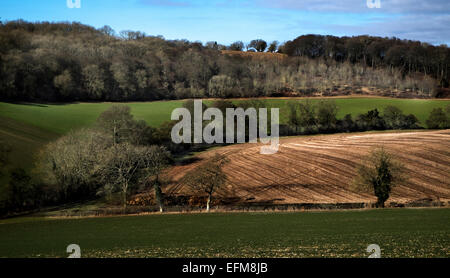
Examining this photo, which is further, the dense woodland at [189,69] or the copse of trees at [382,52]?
the copse of trees at [382,52]

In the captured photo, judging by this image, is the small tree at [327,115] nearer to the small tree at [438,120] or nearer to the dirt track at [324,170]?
the dirt track at [324,170]

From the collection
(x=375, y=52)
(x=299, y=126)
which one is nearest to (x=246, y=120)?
(x=299, y=126)

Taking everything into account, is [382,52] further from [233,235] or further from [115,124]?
[233,235]

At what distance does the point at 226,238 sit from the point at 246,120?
68.9 metres

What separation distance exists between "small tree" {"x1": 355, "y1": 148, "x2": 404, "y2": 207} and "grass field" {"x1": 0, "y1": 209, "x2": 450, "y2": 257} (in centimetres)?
731

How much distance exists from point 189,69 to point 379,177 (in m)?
99.5

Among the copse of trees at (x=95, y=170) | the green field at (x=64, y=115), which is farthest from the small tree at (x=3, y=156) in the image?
the copse of trees at (x=95, y=170)

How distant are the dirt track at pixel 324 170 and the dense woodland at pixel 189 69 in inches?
2029

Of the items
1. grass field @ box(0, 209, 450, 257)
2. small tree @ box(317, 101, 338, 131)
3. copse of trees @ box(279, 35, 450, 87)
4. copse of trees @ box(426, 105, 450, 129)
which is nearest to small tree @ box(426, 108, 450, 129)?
copse of trees @ box(426, 105, 450, 129)

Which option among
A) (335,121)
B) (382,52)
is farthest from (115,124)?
(382,52)

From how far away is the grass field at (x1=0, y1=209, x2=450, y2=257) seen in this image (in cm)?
1852

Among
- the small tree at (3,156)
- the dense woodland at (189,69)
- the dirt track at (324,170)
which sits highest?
the dense woodland at (189,69)

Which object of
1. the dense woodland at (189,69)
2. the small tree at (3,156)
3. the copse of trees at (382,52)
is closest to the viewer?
the small tree at (3,156)

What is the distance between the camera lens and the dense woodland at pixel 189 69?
106625 millimetres
